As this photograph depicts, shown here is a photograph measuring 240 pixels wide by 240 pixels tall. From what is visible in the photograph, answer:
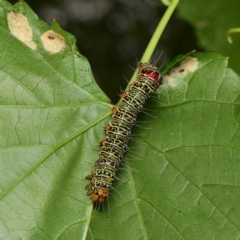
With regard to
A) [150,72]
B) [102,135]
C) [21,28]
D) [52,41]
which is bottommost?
[102,135]

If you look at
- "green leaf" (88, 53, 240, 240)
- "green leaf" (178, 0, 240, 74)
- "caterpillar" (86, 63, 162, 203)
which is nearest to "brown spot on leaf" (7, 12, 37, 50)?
"caterpillar" (86, 63, 162, 203)

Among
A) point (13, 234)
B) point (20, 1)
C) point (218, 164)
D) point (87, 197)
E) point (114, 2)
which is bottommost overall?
point (13, 234)

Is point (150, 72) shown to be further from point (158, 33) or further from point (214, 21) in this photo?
point (214, 21)

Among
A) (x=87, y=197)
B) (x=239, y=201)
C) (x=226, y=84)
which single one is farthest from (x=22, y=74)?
(x=239, y=201)

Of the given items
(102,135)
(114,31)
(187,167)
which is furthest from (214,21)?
(114,31)

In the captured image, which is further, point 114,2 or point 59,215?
point 114,2

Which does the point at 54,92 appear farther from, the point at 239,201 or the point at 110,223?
the point at 239,201

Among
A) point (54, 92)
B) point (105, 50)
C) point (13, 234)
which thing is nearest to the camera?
point (13, 234)
